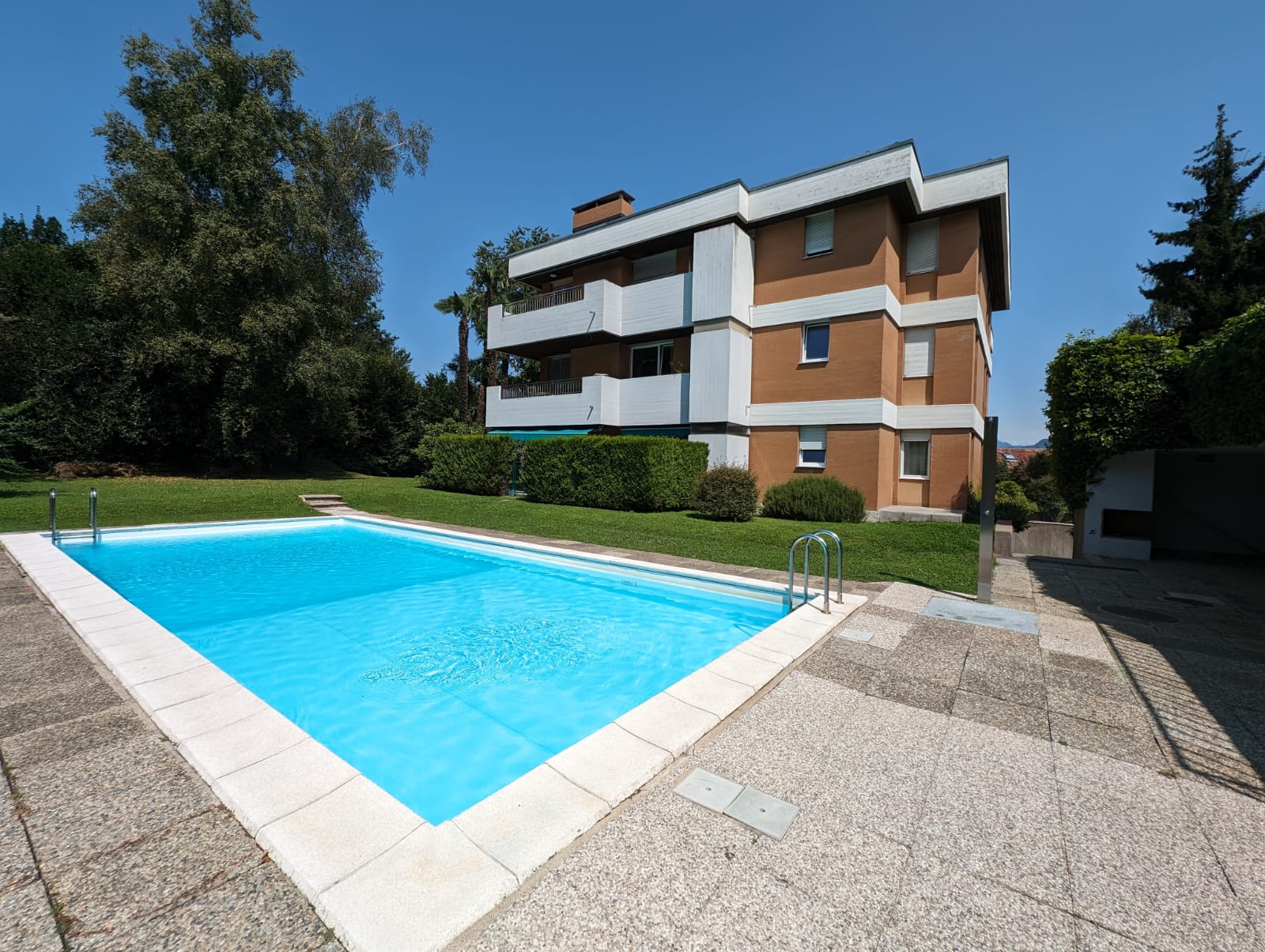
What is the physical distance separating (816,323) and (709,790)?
18816 millimetres

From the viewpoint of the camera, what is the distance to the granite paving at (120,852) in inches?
77.8

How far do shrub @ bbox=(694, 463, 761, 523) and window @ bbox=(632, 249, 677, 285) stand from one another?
33.9ft

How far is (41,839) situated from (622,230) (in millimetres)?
23722

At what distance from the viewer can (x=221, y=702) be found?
3932 mm

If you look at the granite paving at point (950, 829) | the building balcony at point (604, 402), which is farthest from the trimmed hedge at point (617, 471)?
the granite paving at point (950, 829)

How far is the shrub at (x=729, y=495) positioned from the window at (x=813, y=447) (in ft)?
12.4

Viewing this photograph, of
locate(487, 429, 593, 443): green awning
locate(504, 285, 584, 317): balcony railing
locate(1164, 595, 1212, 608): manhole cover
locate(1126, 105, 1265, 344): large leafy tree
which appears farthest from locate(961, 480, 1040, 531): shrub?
locate(504, 285, 584, 317): balcony railing

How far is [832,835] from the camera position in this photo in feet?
8.80

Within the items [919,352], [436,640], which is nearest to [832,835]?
[436,640]

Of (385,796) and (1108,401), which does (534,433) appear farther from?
(385,796)

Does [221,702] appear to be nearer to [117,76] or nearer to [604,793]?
[604,793]

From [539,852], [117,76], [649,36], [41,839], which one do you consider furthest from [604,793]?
[117,76]

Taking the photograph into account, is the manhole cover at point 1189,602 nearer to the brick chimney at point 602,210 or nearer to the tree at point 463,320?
the brick chimney at point 602,210

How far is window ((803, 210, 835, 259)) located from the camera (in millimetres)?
18672
